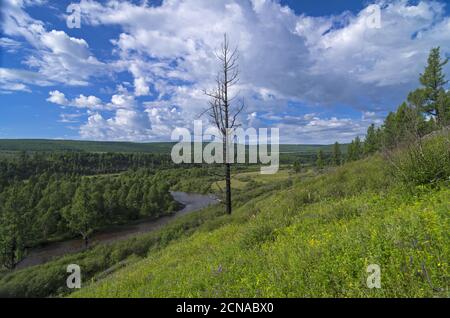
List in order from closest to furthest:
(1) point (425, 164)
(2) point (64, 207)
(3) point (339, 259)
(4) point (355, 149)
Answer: (3) point (339, 259) < (1) point (425, 164) < (2) point (64, 207) < (4) point (355, 149)

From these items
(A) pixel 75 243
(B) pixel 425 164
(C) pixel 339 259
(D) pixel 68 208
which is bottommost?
(A) pixel 75 243

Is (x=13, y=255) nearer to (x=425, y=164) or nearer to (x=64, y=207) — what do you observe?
(x=64, y=207)

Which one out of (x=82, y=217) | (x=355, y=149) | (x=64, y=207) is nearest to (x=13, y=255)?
(x=82, y=217)

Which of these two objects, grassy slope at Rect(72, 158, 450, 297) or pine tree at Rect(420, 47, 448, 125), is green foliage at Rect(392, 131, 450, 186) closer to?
grassy slope at Rect(72, 158, 450, 297)

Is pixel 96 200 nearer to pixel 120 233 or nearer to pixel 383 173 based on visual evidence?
pixel 120 233

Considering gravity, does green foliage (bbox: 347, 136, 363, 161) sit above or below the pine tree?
below

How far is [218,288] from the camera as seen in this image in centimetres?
434

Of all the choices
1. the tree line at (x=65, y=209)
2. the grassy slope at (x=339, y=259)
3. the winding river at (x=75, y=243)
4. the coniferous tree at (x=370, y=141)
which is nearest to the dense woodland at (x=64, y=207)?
the tree line at (x=65, y=209)

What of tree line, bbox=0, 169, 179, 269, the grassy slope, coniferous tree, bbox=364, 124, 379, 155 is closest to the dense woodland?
tree line, bbox=0, 169, 179, 269

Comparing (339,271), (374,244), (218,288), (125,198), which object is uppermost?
(374,244)

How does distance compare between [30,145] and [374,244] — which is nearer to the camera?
[374,244]

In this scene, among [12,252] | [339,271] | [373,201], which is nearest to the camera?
[339,271]
